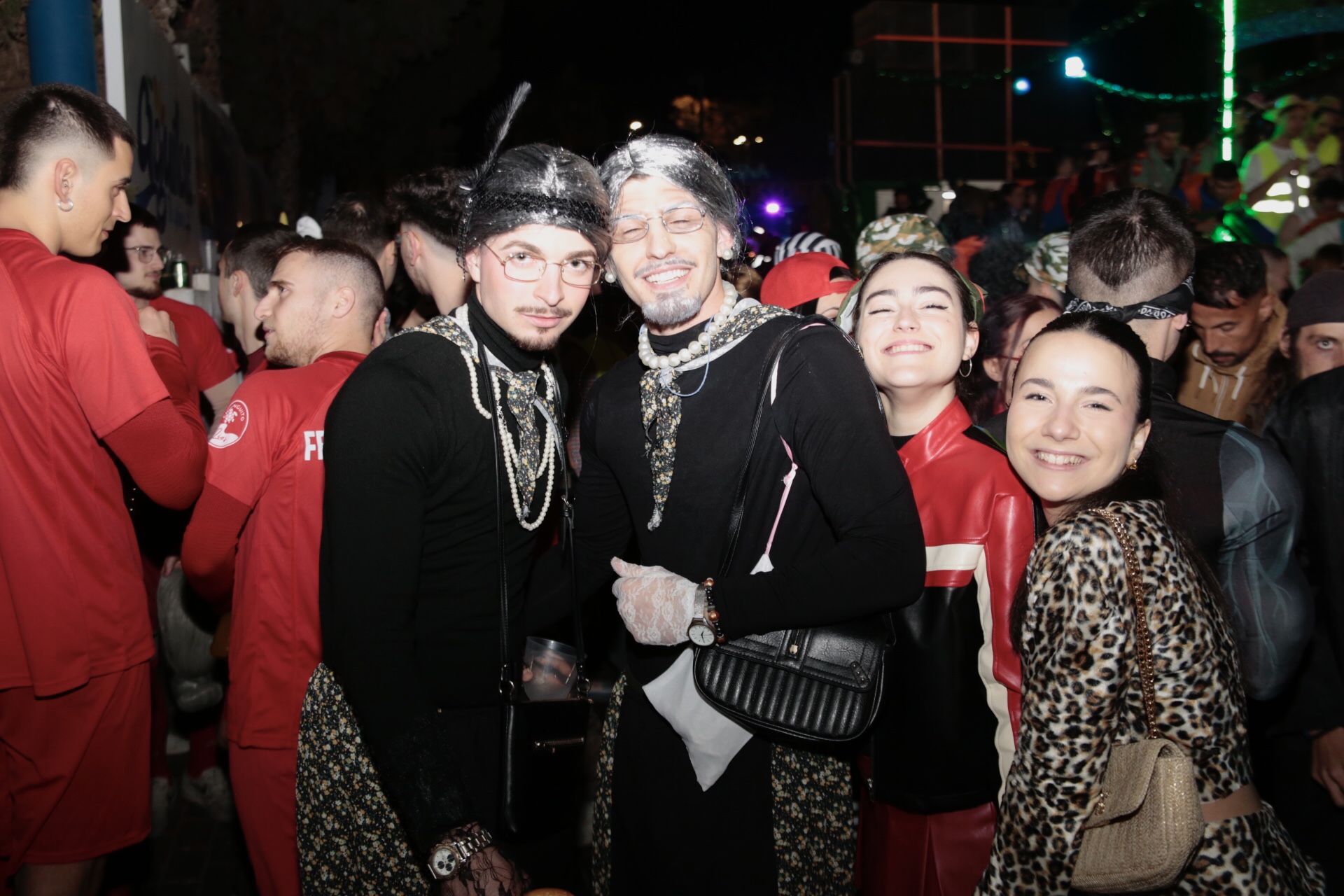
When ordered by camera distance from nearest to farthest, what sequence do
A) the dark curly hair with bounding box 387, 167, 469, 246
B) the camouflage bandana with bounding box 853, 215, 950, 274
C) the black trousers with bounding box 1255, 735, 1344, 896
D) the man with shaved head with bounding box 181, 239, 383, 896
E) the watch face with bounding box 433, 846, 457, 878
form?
the watch face with bounding box 433, 846, 457, 878
the man with shaved head with bounding box 181, 239, 383, 896
the black trousers with bounding box 1255, 735, 1344, 896
the dark curly hair with bounding box 387, 167, 469, 246
the camouflage bandana with bounding box 853, 215, 950, 274

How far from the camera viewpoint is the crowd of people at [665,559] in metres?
2.09

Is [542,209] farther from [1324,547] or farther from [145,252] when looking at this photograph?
[145,252]

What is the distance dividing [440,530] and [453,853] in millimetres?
701

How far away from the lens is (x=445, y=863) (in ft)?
6.18

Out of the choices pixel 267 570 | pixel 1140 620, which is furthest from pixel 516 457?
pixel 1140 620

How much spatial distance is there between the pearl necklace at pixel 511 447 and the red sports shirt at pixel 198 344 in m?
2.87

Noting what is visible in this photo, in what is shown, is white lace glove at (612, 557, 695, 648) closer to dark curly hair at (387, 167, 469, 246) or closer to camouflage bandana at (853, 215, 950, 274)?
dark curly hair at (387, 167, 469, 246)

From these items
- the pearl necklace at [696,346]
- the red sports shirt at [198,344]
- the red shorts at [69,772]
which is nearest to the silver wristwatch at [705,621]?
the pearl necklace at [696,346]

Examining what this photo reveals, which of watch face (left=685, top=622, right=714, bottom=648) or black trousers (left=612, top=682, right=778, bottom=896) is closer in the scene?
watch face (left=685, top=622, right=714, bottom=648)

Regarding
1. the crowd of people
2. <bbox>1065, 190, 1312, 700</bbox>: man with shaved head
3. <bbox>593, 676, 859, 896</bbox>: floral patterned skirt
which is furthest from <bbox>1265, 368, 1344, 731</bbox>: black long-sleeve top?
<bbox>593, 676, 859, 896</bbox>: floral patterned skirt

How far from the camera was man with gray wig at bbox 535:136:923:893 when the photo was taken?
2.11m

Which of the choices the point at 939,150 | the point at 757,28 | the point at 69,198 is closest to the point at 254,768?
the point at 69,198

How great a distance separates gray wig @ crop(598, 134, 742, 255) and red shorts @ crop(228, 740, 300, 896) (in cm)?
187

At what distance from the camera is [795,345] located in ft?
7.41
